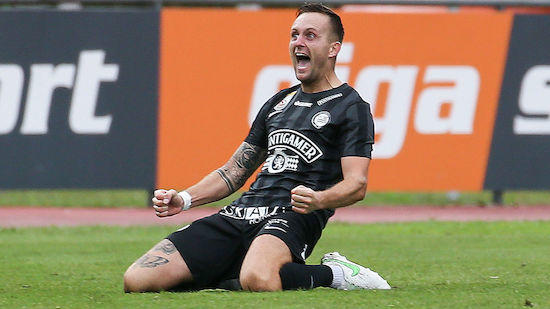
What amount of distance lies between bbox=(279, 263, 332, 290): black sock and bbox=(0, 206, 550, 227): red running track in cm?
561

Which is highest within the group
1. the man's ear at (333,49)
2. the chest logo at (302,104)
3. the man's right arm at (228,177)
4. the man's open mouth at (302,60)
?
the man's ear at (333,49)

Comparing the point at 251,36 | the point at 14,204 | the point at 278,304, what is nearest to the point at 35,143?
A: the point at 14,204

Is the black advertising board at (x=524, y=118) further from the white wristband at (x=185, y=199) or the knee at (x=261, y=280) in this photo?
the knee at (x=261, y=280)

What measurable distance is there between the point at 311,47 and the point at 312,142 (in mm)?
573

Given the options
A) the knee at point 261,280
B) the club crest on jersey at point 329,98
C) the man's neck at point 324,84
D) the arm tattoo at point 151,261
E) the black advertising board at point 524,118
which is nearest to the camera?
the knee at point 261,280

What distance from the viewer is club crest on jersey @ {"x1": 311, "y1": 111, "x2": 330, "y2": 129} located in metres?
6.84

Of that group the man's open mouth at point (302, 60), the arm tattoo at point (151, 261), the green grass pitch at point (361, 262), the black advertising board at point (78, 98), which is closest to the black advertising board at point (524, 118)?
the green grass pitch at point (361, 262)

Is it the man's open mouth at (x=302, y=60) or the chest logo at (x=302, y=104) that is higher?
the man's open mouth at (x=302, y=60)

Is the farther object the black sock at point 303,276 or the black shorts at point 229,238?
the black shorts at point 229,238

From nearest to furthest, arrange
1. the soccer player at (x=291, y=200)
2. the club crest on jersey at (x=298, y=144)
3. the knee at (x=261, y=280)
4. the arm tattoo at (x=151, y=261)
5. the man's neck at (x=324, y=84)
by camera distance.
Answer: the knee at (x=261, y=280) → the soccer player at (x=291, y=200) → the arm tattoo at (x=151, y=261) → the club crest on jersey at (x=298, y=144) → the man's neck at (x=324, y=84)

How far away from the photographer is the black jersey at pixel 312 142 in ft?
22.2

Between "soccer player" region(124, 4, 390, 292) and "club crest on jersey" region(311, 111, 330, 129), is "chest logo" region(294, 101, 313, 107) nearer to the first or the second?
"soccer player" region(124, 4, 390, 292)

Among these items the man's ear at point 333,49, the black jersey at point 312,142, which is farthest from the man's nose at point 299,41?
the black jersey at point 312,142

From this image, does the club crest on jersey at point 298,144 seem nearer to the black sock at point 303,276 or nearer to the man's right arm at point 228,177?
the man's right arm at point 228,177
